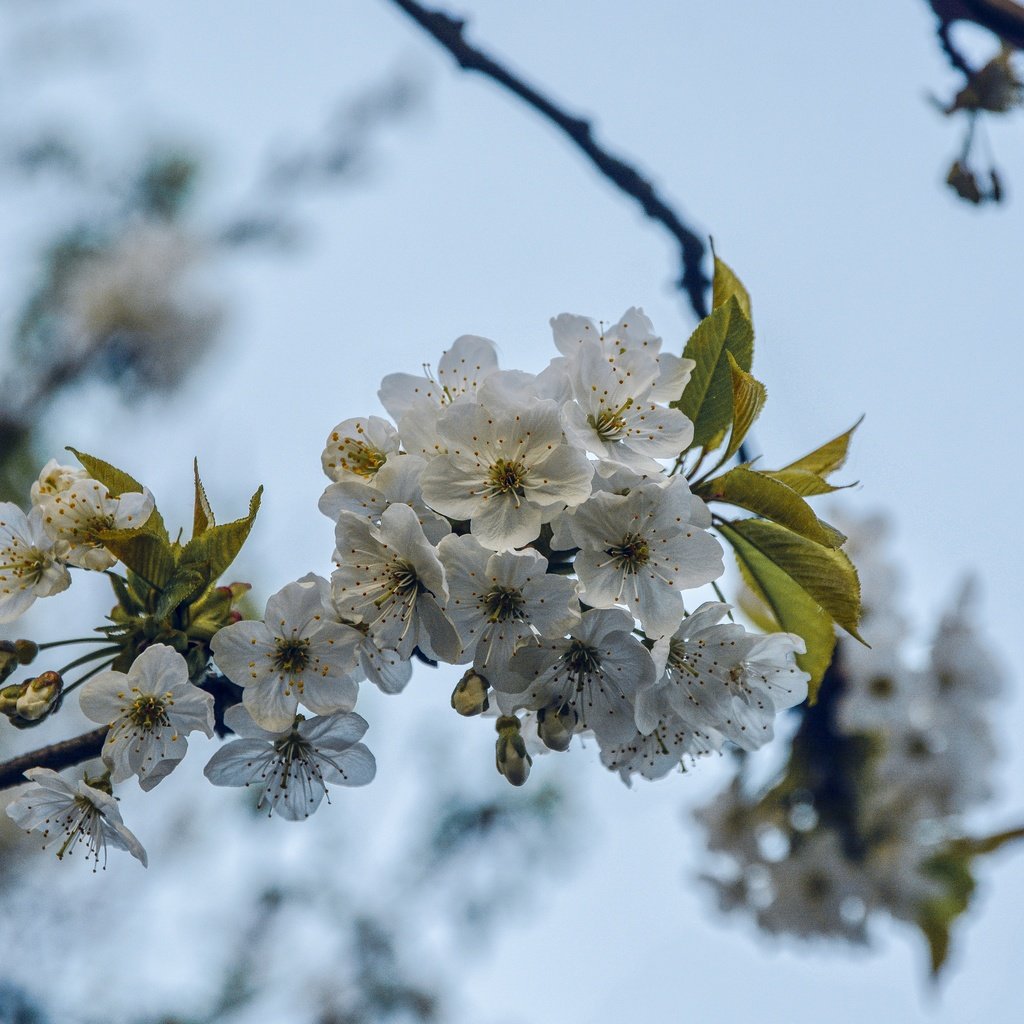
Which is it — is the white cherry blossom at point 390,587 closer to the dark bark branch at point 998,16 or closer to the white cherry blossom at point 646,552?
the white cherry blossom at point 646,552

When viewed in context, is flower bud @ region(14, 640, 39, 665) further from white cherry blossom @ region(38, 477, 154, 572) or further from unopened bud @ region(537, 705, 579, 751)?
unopened bud @ region(537, 705, 579, 751)

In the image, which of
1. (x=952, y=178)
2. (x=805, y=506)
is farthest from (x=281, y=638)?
(x=952, y=178)

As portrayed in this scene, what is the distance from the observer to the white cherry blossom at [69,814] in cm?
128

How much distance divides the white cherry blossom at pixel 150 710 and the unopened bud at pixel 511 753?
37 centimetres

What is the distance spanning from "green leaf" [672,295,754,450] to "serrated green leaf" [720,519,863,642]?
0.15 metres

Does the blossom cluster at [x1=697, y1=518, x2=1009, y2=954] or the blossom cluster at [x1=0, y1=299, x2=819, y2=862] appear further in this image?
the blossom cluster at [x1=697, y1=518, x2=1009, y2=954]

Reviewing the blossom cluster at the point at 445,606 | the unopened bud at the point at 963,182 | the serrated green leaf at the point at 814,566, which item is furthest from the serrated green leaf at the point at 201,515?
the unopened bud at the point at 963,182

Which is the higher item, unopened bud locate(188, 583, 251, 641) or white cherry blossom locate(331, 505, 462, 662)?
white cherry blossom locate(331, 505, 462, 662)

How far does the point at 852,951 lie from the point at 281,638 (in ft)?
9.59

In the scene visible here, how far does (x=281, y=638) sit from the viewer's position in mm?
1247

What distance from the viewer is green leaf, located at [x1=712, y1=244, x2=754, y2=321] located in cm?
150

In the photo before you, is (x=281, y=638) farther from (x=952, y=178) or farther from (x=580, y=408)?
(x=952, y=178)

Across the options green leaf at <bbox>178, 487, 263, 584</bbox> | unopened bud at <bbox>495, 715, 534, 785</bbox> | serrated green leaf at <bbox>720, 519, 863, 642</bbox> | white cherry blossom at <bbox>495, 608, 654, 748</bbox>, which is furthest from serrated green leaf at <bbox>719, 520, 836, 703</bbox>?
green leaf at <bbox>178, 487, 263, 584</bbox>

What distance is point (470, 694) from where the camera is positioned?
3.99 feet
